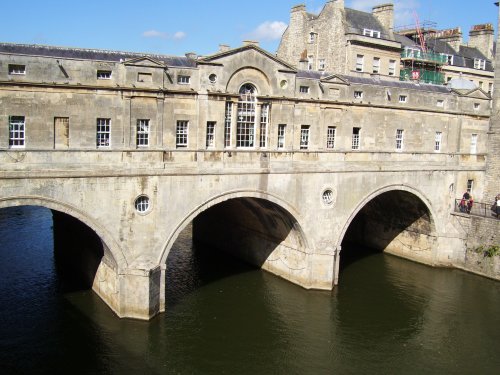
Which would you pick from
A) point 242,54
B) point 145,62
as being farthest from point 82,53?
point 242,54

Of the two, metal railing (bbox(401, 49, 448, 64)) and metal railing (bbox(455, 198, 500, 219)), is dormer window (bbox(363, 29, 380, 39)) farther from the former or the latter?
metal railing (bbox(455, 198, 500, 219))

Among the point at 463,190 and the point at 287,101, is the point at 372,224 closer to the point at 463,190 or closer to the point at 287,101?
the point at 463,190

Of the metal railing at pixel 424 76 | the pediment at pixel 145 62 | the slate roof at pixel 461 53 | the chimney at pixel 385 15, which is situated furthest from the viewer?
the slate roof at pixel 461 53

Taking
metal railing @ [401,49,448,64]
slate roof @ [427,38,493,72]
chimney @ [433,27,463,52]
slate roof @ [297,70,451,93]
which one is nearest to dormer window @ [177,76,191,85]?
slate roof @ [297,70,451,93]

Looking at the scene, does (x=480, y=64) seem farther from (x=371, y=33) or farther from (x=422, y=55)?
(x=371, y=33)

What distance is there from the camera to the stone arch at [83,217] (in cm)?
1895

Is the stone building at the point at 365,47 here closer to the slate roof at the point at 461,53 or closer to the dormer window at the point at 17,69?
the slate roof at the point at 461,53

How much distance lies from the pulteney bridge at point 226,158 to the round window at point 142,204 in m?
0.06

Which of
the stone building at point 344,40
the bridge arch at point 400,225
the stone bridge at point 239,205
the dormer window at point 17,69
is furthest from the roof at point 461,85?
the dormer window at point 17,69

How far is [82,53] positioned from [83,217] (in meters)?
6.85

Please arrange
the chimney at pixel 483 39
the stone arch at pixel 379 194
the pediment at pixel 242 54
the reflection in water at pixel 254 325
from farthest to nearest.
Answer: the chimney at pixel 483 39
the stone arch at pixel 379 194
the pediment at pixel 242 54
the reflection in water at pixel 254 325

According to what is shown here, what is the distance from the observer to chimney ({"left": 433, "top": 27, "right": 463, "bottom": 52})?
160ft

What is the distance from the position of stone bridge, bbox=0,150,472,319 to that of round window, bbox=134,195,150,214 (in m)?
0.04

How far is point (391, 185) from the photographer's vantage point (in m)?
29.4
